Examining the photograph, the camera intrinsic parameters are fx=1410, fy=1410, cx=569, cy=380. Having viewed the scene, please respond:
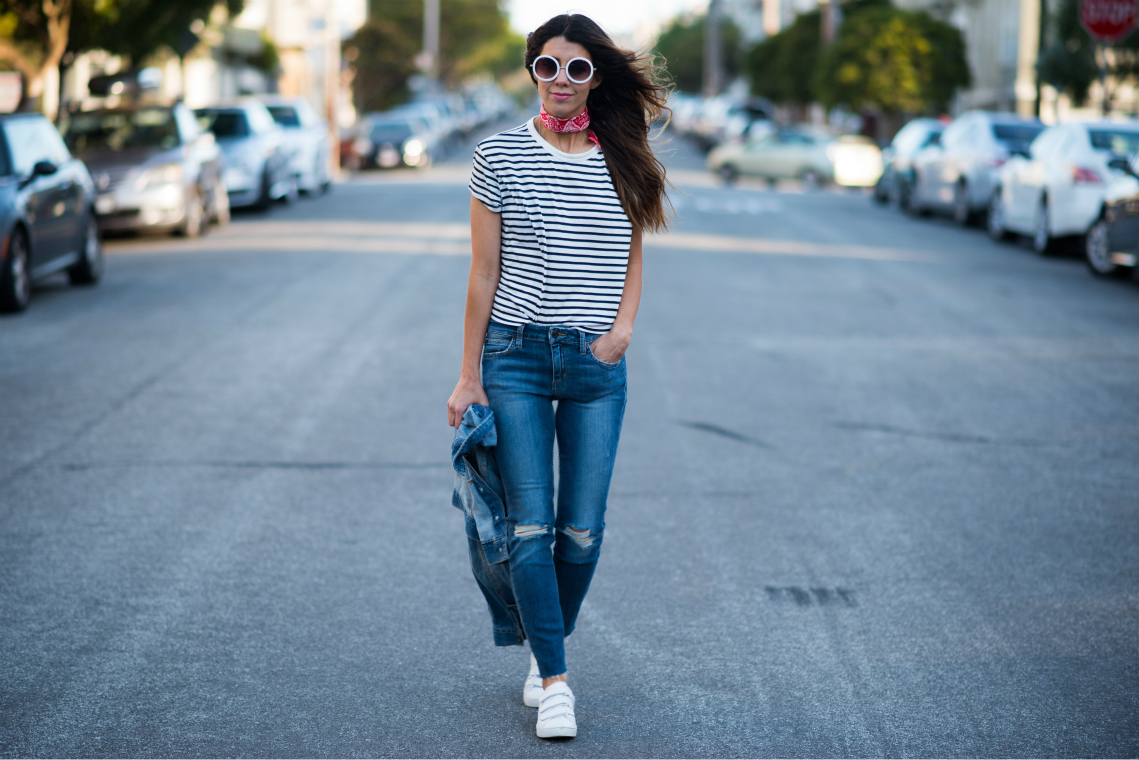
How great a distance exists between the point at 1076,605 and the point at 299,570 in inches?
112

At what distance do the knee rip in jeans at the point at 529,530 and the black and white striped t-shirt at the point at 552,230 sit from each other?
1.76 ft

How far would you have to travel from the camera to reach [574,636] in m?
4.70

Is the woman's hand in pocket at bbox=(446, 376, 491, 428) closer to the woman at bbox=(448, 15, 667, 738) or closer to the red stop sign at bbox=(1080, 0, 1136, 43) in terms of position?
the woman at bbox=(448, 15, 667, 738)

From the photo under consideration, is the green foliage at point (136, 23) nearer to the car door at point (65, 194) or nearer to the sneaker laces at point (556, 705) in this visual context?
the car door at point (65, 194)

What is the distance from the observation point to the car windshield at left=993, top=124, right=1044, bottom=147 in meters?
20.8

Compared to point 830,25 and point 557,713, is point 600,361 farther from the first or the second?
point 830,25

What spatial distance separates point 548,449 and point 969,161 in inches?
730

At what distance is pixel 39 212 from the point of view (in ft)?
39.9

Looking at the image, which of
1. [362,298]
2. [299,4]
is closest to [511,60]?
[299,4]

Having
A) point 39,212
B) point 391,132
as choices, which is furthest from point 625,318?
point 391,132

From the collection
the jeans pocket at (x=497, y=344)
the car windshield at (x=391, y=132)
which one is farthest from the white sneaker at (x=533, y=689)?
the car windshield at (x=391, y=132)

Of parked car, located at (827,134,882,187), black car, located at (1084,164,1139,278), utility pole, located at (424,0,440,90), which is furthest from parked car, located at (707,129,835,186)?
utility pole, located at (424,0,440,90)

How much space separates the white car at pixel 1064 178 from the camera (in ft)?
51.9

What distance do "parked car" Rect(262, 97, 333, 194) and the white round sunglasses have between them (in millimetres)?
20800
